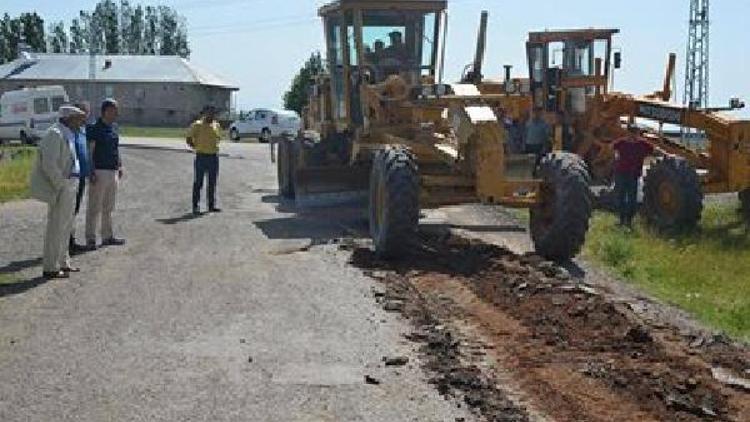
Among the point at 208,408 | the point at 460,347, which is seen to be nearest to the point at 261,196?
the point at 460,347

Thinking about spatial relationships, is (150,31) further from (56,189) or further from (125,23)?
(56,189)

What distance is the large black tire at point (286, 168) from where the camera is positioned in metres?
20.2

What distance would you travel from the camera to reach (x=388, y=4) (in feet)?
54.5

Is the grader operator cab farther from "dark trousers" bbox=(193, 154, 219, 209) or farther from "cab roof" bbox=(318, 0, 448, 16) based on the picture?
"dark trousers" bbox=(193, 154, 219, 209)

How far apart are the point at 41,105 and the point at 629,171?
118 feet

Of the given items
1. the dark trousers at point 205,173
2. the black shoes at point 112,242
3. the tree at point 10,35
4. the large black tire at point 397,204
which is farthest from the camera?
the tree at point 10,35

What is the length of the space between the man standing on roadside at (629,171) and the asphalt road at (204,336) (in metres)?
4.32

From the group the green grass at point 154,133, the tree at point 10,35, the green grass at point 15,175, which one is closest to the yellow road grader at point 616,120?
the green grass at point 15,175

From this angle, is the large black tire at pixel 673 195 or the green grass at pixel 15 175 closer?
the large black tire at pixel 673 195

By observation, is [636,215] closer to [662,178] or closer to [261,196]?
[662,178]

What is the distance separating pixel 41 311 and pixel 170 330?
4.71 ft

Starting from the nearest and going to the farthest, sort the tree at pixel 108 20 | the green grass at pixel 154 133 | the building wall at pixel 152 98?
the green grass at pixel 154 133
the building wall at pixel 152 98
the tree at pixel 108 20

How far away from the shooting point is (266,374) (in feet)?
25.5

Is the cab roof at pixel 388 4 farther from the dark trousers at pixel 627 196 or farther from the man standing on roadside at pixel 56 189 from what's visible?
the man standing on roadside at pixel 56 189
